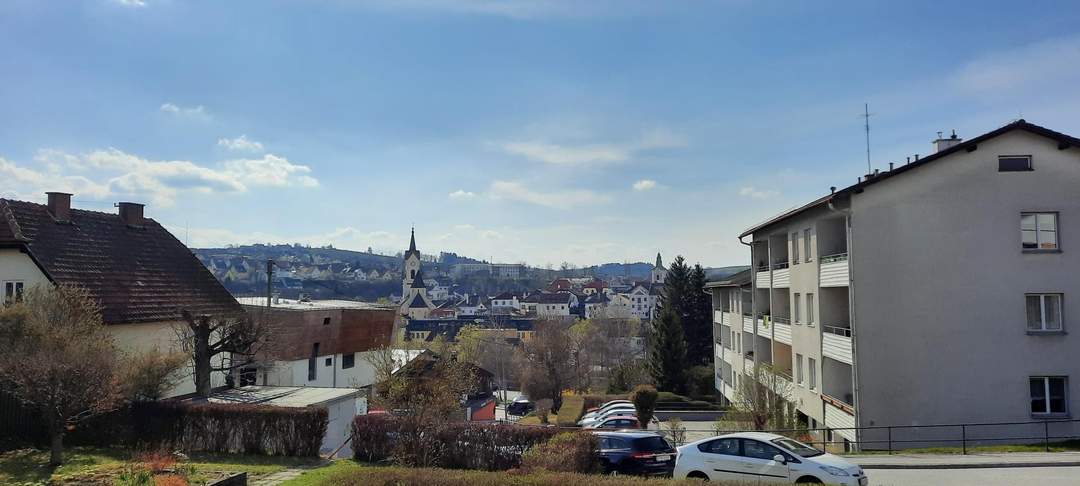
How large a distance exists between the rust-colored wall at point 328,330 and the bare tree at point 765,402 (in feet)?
62.1

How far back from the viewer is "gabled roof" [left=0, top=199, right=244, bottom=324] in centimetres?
2180

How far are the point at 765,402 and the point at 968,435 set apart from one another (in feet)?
21.6

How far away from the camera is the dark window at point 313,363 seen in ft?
110

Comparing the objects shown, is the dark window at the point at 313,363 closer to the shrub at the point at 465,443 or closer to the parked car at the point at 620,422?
the parked car at the point at 620,422

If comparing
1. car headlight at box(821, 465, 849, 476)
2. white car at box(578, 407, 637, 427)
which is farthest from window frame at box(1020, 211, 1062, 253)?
white car at box(578, 407, 637, 427)

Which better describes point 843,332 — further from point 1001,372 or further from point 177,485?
point 177,485

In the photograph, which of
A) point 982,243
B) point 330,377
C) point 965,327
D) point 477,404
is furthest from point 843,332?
point 477,404

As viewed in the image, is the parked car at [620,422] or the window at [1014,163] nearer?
the window at [1014,163]

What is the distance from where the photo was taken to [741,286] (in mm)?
37875

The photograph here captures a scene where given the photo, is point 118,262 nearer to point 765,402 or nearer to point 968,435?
point 765,402

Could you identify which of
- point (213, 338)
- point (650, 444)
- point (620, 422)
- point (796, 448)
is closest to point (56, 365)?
point (213, 338)

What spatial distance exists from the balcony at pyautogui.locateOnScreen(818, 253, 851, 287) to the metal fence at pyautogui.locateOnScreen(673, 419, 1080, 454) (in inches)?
202

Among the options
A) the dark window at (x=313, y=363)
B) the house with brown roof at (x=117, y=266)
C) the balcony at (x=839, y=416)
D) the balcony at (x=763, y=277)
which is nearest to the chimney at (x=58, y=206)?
the house with brown roof at (x=117, y=266)

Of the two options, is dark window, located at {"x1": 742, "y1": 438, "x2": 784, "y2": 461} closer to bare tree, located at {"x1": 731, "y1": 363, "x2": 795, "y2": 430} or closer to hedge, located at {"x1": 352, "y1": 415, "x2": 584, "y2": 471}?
hedge, located at {"x1": 352, "y1": 415, "x2": 584, "y2": 471}
